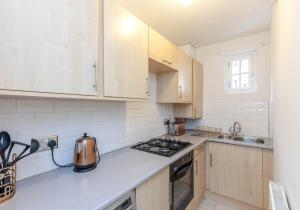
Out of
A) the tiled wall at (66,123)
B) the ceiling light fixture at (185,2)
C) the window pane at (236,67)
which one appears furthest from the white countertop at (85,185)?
the window pane at (236,67)

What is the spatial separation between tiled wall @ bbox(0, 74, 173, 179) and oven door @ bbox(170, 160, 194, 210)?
0.67 metres

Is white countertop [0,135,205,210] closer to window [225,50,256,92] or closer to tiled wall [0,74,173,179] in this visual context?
tiled wall [0,74,173,179]

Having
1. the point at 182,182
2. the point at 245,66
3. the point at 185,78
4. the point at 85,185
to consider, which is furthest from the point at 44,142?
the point at 245,66

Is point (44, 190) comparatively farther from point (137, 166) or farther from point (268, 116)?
point (268, 116)

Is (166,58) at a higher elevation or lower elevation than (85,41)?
higher

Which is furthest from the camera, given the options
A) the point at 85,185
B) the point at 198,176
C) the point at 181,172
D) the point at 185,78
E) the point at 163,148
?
the point at 185,78

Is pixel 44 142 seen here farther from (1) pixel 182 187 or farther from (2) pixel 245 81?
(2) pixel 245 81

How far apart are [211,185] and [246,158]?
25.7 inches

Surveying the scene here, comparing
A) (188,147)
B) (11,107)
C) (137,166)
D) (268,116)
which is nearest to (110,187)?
(137,166)

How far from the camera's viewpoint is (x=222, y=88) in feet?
8.73

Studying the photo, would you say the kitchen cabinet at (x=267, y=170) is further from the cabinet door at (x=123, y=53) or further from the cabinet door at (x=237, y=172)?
the cabinet door at (x=123, y=53)

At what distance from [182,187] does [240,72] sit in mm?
2011

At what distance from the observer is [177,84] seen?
7.11 ft

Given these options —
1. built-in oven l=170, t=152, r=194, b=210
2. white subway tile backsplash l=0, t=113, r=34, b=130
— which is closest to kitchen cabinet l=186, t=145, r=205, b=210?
built-in oven l=170, t=152, r=194, b=210
